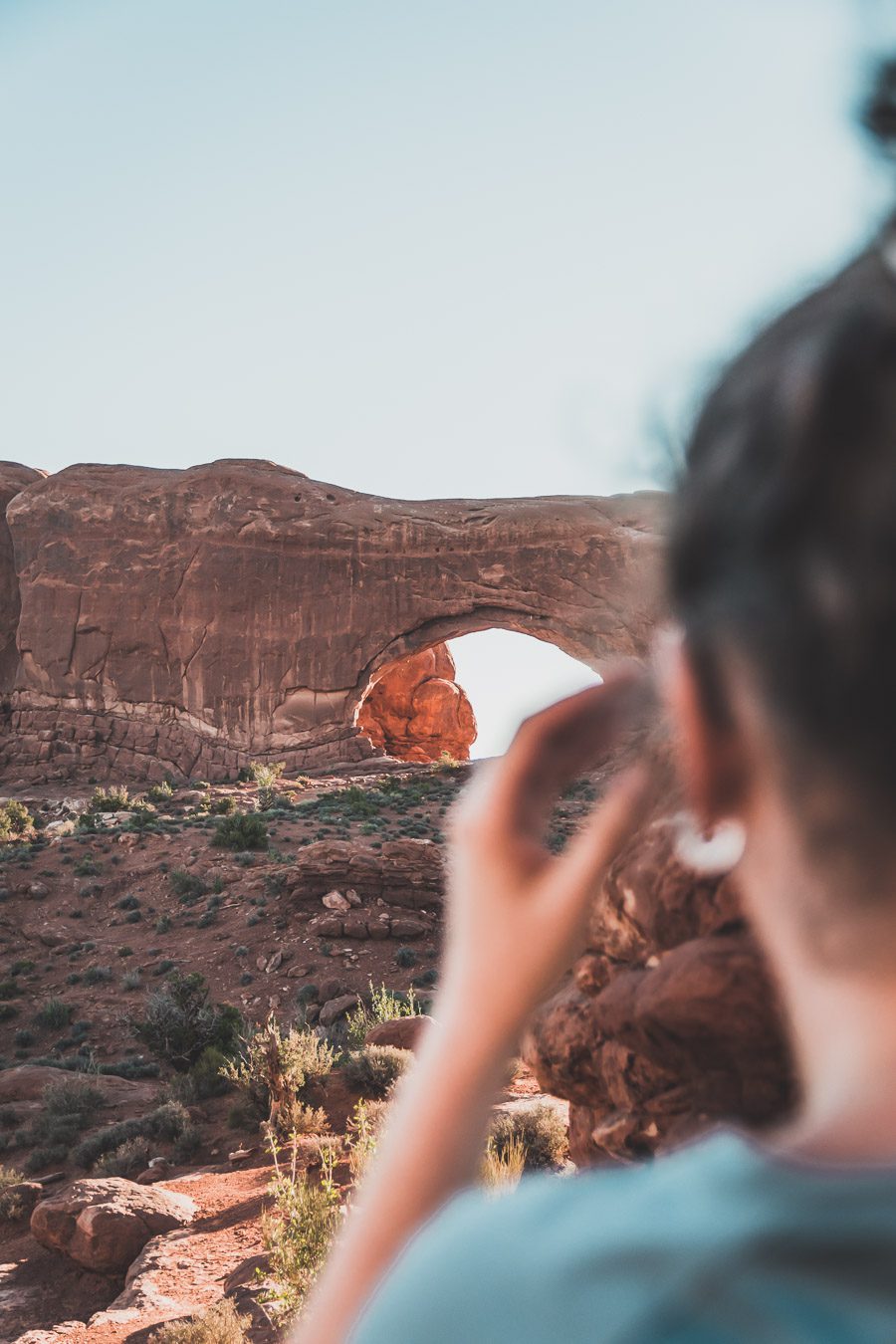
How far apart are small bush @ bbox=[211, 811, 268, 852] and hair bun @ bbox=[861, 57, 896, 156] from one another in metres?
18.8

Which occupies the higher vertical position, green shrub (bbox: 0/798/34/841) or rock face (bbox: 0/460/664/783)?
rock face (bbox: 0/460/664/783)

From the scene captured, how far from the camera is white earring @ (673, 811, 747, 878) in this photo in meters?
0.88

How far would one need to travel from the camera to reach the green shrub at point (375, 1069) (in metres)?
8.16

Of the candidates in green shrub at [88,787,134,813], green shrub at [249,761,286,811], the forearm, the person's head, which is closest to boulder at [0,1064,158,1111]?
the forearm

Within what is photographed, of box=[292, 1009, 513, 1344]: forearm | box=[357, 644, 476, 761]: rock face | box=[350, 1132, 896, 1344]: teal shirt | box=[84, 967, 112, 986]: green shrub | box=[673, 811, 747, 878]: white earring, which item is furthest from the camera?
box=[357, 644, 476, 761]: rock face

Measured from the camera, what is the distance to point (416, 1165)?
0.69 metres

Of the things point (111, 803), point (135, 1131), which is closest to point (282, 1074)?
point (135, 1131)

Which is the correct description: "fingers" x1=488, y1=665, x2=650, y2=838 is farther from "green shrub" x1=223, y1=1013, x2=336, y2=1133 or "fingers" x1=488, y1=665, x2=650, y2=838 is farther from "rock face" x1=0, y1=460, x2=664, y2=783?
"rock face" x1=0, y1=460, x2=664, y2=783

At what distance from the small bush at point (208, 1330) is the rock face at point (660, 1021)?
10.2ft

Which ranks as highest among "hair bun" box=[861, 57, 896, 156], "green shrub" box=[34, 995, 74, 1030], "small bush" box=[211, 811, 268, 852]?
"hair bun" box=[861, 57, 896, 156]

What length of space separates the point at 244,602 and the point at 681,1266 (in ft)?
99.9

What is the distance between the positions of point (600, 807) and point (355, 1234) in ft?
1.14

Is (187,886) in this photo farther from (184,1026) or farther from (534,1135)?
(534,1135)

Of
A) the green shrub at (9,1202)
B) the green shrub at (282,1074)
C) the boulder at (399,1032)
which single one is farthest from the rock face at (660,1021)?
the boulder at (399,1032)
